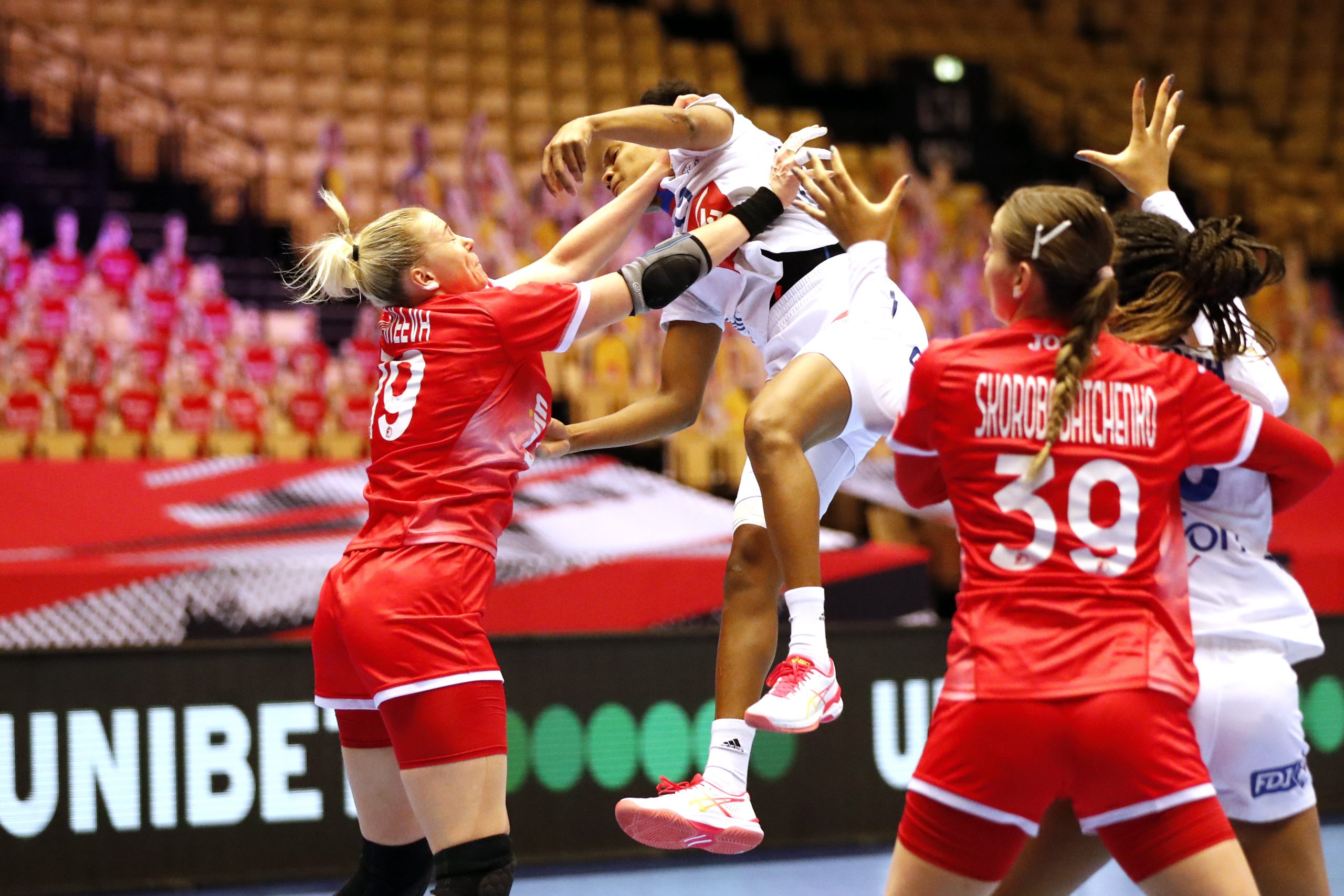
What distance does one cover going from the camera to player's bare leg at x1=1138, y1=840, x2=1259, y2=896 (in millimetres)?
2172

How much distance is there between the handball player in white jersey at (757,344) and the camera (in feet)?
10.1

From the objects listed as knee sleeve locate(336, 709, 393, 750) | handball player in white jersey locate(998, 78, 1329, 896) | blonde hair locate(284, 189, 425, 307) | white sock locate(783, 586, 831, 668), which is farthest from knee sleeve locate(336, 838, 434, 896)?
handball player in white jersey locate(998, 78, 1329, 896)

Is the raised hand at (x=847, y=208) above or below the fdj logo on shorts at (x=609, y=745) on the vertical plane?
above

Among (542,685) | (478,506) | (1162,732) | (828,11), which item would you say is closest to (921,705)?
(542,685)

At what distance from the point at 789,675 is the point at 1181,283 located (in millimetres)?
1175

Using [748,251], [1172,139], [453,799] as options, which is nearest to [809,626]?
[453,799]

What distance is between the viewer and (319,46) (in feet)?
38.1

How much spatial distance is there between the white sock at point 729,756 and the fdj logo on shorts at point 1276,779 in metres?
1.15

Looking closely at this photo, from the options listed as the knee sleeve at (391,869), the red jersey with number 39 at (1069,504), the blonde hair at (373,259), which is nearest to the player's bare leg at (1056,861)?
the red jersey with number 39 at (1069,504)

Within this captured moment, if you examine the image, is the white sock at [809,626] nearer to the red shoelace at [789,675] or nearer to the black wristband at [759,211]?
the red shoelace at [789,675]

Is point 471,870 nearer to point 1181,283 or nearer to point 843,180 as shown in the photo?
point 843,180

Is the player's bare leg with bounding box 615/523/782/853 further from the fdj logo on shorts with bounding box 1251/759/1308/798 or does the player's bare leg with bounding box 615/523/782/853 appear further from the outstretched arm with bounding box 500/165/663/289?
the fdj logo on shorts with bounding box 1251/759/1308/798

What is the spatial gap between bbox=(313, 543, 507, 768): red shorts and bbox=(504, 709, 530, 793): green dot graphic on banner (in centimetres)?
277

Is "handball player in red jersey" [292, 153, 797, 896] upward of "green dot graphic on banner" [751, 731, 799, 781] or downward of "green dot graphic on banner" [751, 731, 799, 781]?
upward
